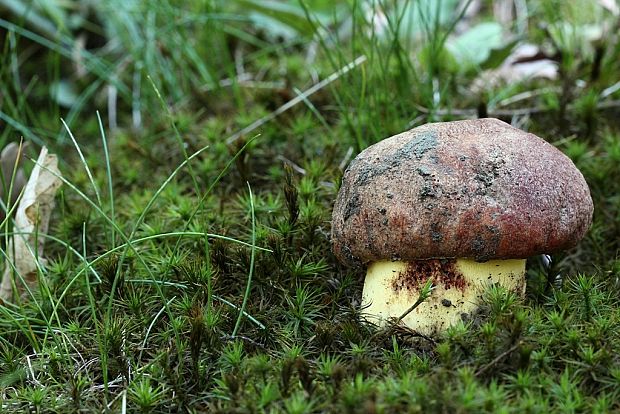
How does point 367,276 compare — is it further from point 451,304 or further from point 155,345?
point 155,345

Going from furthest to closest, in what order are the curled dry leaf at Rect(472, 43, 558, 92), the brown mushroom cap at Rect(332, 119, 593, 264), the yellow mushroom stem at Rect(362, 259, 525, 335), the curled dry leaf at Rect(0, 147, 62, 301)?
the curled dry leaf at Rect(472, 43, 558, 92) → the curled dry leaf at Rect(0, 147, 62, 301) → the yellow mushroom stem at Rect(362, 259, 525, 335) → the brown mushroom cap at Rect(332, 119, 593, 264)

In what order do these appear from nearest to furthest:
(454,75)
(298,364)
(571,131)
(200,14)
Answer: (298,364)
(571,131)
(454,75)
(200,14)

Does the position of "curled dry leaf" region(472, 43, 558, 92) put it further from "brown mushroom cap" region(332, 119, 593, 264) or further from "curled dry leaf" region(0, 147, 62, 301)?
"curled dry leaf" region(0, 147, 62, 301)

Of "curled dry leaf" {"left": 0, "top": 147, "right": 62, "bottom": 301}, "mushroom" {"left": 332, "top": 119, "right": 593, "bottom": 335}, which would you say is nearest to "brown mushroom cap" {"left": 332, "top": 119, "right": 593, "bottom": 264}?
"mushroom" {"left": 332, "top": 119, "right": 593, "bottom": 335}

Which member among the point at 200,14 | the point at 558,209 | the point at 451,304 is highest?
the point at 200,14

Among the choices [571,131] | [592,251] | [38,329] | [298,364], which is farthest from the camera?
[571,131]

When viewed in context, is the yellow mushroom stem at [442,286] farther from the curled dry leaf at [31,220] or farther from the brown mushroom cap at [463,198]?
the curled dry leaf at [31,220]

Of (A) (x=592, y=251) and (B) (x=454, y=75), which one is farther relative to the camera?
(B) (x=454, y=75)

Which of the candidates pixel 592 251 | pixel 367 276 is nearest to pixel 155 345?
pixel 367 276
